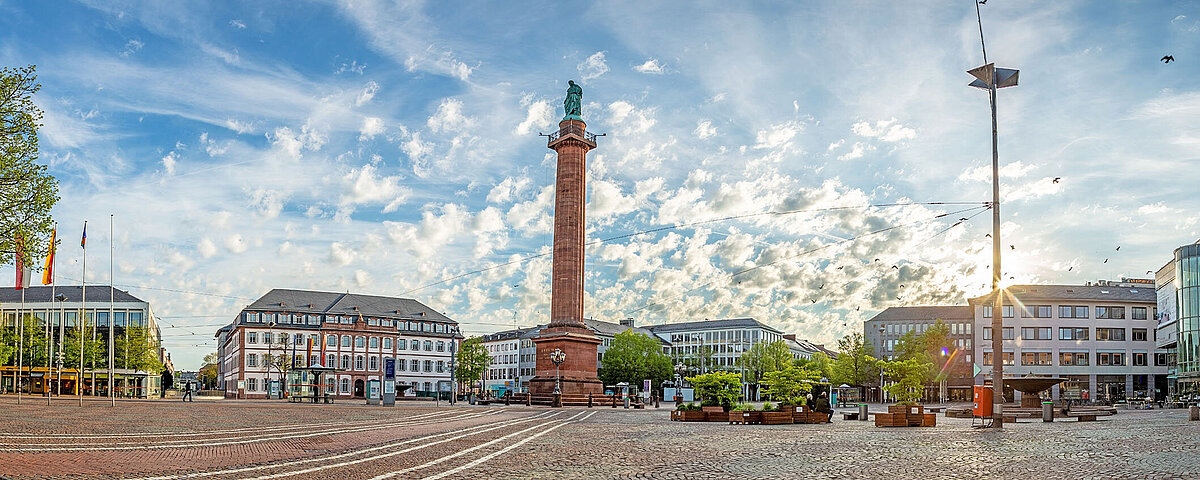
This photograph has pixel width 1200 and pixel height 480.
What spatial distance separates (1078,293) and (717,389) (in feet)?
296

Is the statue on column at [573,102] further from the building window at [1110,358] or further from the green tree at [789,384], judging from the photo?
the building window at [1110,358]

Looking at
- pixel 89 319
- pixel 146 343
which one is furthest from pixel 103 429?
pixel 89 319

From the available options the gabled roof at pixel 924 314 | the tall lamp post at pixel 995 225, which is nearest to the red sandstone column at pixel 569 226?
the tall lamp post at pixel 995 225

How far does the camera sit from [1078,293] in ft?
358

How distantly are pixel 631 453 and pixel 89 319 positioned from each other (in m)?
98.8

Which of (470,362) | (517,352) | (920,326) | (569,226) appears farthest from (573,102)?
(920,326)

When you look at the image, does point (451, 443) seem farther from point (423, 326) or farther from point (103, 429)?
point (423, 326)

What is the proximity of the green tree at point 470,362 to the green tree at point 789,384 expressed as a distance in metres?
81.8

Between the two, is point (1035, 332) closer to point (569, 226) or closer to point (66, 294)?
point (569, 226)

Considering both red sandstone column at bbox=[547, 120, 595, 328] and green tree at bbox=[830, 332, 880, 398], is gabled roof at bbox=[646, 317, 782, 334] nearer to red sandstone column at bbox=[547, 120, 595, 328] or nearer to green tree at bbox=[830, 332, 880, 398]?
green tree at bbox=[830, 332, 880, 398]

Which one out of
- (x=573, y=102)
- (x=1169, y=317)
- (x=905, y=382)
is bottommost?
(x=905, y=382)

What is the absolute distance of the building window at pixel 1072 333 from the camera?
354 ft

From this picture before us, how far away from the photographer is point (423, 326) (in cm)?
12219

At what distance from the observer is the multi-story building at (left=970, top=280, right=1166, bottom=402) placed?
10688 cm
